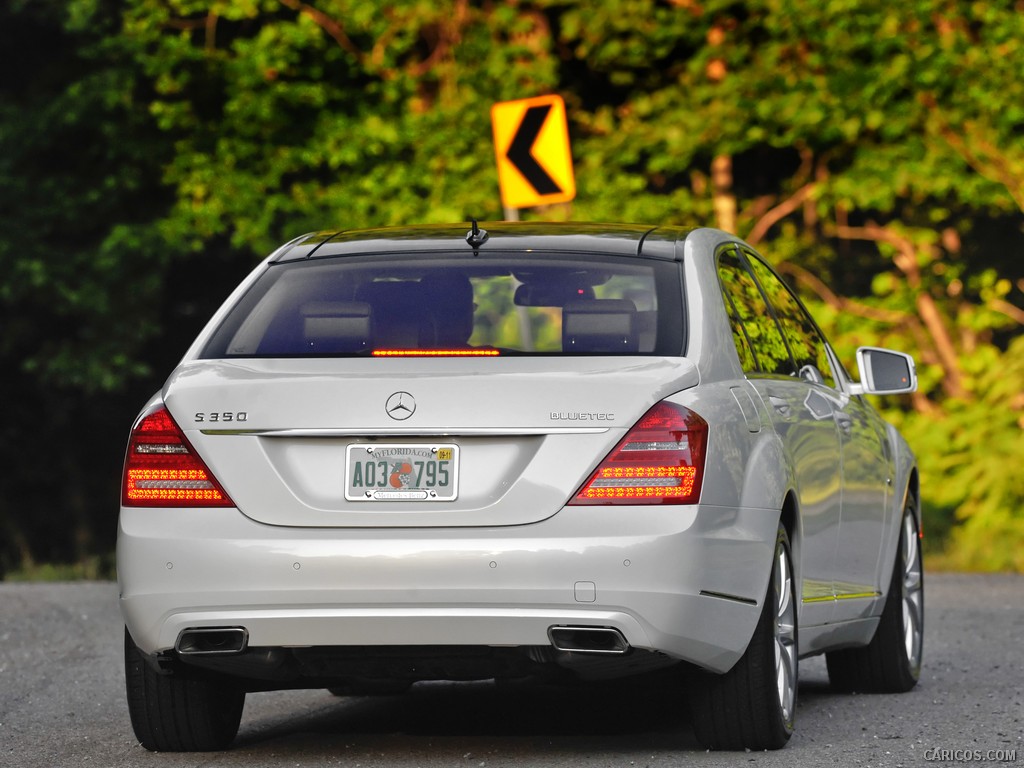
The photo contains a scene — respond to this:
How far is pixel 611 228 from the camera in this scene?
276 inches

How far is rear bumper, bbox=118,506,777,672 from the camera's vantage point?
5.61 metres

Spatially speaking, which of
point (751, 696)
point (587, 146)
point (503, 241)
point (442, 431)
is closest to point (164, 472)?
point (442, 431)

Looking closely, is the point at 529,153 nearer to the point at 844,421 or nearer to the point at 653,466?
the point at 844,421

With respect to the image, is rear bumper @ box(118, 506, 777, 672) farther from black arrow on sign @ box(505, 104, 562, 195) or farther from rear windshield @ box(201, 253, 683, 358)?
black arrow on sign @ box(505, 104, 562, 195)

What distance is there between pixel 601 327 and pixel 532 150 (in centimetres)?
688

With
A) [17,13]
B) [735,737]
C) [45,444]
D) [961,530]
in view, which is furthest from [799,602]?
[45,444]

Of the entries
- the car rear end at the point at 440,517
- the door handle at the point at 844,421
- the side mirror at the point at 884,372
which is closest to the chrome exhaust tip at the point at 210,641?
the car rear end at the point at 440,517

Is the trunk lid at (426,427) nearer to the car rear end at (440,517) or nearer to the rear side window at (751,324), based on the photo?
the car rear end at (440,517)

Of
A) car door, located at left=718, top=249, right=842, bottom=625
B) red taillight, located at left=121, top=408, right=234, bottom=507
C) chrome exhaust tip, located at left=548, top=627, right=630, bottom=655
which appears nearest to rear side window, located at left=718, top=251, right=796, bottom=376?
car door, located at left=718, top=249, right=842, bottom=625

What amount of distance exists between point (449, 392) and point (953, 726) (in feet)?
7.75

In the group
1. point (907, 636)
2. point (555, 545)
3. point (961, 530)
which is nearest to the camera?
point (555, 545)

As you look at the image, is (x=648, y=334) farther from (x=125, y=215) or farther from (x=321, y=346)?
(x=125, y=215)

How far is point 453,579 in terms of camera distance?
18.4 feet

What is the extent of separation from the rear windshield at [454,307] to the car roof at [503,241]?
61 mm
